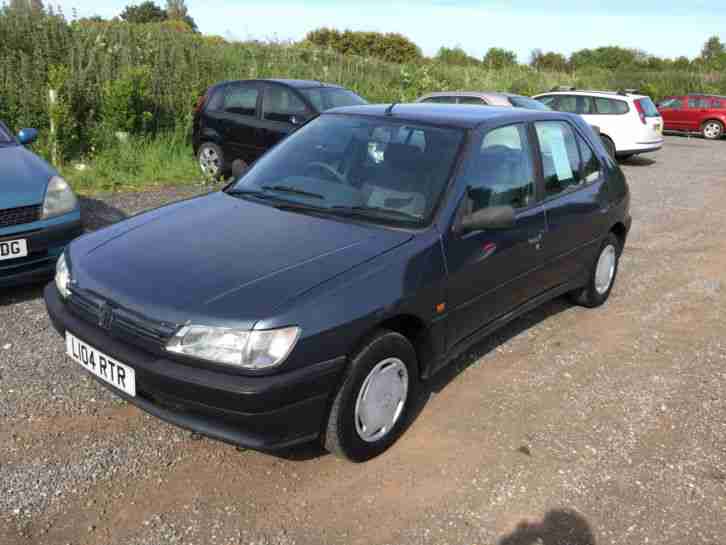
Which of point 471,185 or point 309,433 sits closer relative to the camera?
point 309,433

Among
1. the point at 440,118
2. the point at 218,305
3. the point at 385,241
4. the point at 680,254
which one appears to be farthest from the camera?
the point at 680,254

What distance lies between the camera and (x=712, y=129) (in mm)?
22547

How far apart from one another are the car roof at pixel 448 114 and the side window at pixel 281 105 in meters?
5.41

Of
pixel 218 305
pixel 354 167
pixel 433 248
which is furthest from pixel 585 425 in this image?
pixel 218 305

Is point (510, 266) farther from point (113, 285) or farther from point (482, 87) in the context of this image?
point (482, 87)

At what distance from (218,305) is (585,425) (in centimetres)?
215

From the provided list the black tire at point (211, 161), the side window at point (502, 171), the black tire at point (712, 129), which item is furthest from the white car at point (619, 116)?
the side window at point (502, 171)

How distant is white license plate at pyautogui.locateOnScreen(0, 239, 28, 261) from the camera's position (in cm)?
466

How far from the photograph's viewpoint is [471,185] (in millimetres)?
3656

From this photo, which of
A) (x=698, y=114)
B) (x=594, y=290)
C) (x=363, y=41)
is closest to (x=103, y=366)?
(x=594, y=290)

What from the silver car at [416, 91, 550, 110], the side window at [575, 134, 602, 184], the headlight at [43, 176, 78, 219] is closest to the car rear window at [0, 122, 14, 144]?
the headlight at [43, 176, 78, 219]

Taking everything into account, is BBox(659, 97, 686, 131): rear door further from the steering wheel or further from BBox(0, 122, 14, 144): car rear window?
the steering wheel

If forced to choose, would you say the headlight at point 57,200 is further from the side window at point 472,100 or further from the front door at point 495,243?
the side window at point 472,100

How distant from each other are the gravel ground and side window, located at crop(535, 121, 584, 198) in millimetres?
1115
